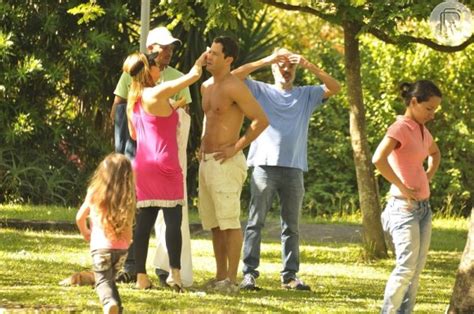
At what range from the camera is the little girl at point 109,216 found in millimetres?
9086

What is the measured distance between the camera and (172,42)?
1130 cm

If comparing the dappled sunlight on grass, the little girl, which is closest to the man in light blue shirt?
the dappled sunlight on grass

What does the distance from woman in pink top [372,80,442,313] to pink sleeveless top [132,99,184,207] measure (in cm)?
195

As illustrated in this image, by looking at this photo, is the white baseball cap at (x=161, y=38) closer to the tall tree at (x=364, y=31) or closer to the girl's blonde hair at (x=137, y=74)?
the girl's blonde hair at (x=137, y=74)

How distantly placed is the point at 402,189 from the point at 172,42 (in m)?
2.65

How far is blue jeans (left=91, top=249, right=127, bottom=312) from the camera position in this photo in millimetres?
8969

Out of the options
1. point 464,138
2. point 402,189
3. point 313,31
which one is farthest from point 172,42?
point 313,31

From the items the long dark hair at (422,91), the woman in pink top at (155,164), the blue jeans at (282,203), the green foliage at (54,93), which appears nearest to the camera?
the long dark hair at (422,91)

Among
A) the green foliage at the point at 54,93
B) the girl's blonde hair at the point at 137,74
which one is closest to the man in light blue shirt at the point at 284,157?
the girl's blonde hair at the point at 137,74

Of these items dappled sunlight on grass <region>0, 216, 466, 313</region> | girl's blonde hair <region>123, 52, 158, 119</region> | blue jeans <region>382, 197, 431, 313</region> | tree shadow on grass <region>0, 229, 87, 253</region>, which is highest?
girl's blonde hair <region>123, 52, 158, 119</region>

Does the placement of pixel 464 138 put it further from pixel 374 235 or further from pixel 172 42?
pixel 172 42

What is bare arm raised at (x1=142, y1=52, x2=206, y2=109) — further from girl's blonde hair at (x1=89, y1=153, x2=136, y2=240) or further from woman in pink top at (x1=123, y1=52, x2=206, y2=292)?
girl's blonde hair at (x1=89, y1=153, x2=136, y2=240)

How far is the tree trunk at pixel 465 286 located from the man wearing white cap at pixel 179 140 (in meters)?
2.52

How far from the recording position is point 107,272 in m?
9.05
